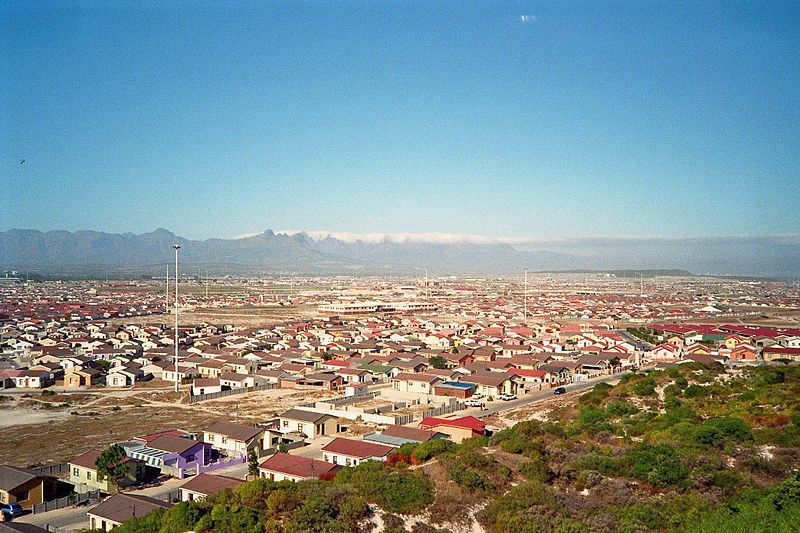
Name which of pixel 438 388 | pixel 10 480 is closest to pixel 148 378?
A: pixel 438 388

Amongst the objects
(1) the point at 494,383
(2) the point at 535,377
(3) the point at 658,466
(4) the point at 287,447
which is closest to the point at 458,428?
(4) the point at 287,447

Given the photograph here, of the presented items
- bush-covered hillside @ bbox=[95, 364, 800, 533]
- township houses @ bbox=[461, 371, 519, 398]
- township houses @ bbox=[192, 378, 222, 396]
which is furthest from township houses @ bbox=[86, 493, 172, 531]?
township houses @ bbox=[461, 371, 519, 398]

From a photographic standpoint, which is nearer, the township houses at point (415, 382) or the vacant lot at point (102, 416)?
the vacant lot at point (102, 416)

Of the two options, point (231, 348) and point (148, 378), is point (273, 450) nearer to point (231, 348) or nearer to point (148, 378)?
point (148, 378)

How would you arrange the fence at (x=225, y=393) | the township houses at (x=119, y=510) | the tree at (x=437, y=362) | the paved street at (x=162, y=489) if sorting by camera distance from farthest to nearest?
the tree at (x=437, y=362) < the fence at (x=225, y=393) < the paved street at (x=162, y=489) < the township houses at (x=119, y=510)

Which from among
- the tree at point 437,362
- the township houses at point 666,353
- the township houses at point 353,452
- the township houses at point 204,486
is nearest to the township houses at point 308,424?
the township houses at point 353,452

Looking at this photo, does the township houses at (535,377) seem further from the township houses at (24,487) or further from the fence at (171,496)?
the township houses at (24,487)

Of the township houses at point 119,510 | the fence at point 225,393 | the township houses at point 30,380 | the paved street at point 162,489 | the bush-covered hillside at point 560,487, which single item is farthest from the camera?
the township houses at point 30,380
